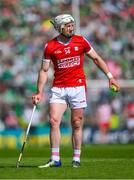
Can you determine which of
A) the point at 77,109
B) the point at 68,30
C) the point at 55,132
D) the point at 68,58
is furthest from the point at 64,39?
the point at 55,132

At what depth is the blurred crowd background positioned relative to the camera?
27812 mm

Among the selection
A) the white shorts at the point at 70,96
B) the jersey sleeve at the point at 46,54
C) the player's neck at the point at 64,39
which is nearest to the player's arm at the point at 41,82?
the jersey sleeve at the point at 46,54

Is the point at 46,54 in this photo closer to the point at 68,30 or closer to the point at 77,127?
the point at 68,30

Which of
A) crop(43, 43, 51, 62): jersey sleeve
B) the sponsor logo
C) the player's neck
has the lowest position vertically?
the sponsor logo

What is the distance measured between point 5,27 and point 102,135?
5761mm

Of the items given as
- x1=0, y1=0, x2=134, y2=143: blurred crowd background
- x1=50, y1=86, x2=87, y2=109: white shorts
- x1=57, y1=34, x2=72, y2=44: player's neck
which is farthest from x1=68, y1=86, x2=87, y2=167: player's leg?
x1=0, y1=0, x2=134, y2=143: blurred crowd background

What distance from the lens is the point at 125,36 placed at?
30047 millimetres

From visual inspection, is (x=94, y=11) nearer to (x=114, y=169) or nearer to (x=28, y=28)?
(x=28, y=28)

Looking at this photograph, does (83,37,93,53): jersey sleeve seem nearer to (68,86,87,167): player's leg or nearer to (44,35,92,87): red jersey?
(44,35,92,87): red jersey

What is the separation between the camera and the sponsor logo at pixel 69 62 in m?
11.9

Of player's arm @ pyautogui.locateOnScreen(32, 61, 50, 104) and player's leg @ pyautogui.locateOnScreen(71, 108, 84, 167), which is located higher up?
player's arm @ pyautogui.locateOnScreen(32, 61, 50, 104)

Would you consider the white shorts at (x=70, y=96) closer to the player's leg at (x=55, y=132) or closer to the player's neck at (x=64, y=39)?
the player's leg at (x=55, y=132)

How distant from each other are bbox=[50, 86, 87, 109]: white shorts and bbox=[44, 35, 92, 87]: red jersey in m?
0.08

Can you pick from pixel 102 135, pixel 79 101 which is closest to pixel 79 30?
pixel 102 135
